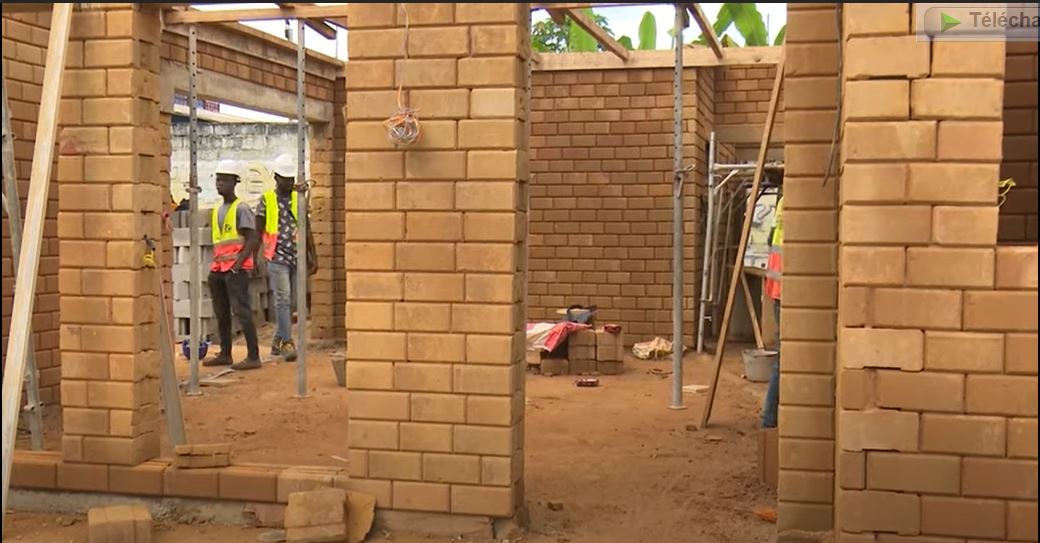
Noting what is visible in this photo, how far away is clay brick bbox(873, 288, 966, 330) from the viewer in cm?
352

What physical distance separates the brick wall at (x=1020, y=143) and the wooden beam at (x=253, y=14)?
12.8 ft

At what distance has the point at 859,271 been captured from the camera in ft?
11.7

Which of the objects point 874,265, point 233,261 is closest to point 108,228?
point 874,265

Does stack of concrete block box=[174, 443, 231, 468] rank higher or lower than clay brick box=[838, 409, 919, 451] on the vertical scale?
lower

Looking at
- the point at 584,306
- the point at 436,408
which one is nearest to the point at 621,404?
the point at 584,306

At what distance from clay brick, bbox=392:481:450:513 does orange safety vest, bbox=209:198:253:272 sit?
566 centimetres

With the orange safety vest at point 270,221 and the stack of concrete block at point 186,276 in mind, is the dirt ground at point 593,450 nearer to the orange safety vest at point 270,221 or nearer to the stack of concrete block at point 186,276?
the orange safety vest at point 270,221

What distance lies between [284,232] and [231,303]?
100cm

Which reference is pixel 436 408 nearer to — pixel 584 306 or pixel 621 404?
pixel 621 404

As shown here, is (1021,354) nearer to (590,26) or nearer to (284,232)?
(590,26)

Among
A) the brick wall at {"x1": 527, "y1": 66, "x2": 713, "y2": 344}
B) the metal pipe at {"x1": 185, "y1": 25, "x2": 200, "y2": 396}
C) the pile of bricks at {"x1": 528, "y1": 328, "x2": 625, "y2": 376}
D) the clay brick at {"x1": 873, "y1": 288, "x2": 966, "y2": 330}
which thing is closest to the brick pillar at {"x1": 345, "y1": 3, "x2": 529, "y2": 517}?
the clay brick at {"x1": 873, "y1": 288, "x2": 966, "y2": 330}

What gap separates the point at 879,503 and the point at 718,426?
11.7 feet

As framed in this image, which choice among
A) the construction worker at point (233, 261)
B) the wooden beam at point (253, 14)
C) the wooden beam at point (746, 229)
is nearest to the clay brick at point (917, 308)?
the wooden beam at point (746, 229)

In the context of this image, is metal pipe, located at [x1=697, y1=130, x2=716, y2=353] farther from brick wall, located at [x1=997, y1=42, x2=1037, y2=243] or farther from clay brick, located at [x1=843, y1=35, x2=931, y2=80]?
clay brick, located at [x1=843, y1=35, x2=931, y2=80]
